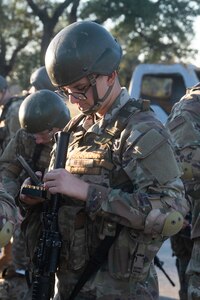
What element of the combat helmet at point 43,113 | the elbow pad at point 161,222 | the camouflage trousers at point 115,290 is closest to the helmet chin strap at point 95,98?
the elbow pad at point 161,222

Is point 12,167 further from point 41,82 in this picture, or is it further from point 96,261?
point 41,82

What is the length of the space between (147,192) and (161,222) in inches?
5.6

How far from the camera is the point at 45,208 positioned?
10.1 feet

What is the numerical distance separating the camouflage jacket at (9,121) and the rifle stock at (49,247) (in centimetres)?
380

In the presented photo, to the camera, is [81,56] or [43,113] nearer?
[81,56]

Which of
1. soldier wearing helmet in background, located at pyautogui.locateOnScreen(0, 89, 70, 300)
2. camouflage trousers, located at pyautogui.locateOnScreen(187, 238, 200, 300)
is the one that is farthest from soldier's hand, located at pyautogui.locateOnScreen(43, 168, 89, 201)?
soldier wearing helmet in background, located at pyautogui.locateOnScreen(0, 89, 70, 300)

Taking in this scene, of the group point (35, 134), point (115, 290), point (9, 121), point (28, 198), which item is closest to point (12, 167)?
point (35, 134)

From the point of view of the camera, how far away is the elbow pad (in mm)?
2801

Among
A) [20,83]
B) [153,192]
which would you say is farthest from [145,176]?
[20,83]

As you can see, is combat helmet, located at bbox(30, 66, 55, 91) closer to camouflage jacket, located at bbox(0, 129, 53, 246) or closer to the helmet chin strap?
camouflage jacket, located at bbox(0, 129, 53, 246)

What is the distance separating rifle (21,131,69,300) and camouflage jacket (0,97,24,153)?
3799 millimetres

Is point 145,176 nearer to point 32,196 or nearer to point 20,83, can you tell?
point 32,196

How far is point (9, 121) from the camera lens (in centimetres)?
688

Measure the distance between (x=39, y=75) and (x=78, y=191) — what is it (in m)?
4.46
